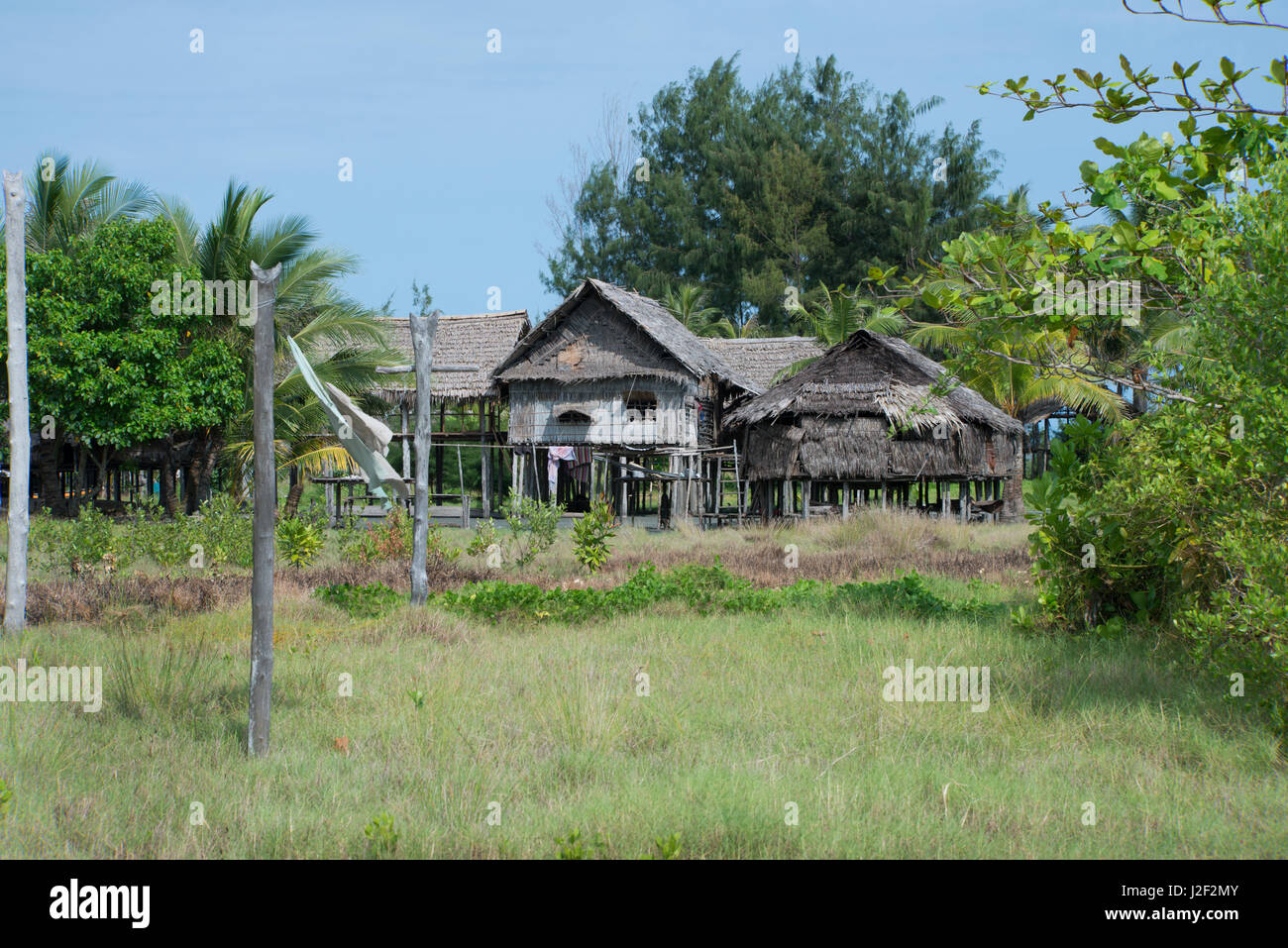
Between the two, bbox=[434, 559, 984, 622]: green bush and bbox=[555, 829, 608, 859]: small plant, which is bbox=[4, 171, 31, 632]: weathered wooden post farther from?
bbox=[555, 829, 608, 859]: small plant

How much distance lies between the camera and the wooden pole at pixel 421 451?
34.0 ft

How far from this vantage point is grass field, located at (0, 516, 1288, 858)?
14.0ft

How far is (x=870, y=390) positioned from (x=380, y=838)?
69.3 ft

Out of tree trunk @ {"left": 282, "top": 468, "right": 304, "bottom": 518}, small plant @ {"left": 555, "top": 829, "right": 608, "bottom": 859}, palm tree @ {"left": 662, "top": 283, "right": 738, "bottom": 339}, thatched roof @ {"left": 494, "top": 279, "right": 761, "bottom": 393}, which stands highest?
palm tree @ {"left": 662, "top": 283, "right": 738, "bottom": 339}

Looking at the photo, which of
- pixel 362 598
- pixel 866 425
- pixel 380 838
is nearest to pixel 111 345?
pixel 362 598

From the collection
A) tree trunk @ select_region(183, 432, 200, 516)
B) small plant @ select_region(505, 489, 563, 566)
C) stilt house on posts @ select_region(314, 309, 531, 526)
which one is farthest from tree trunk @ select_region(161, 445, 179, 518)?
small plant @ select_region(505, 489, 563, 566)

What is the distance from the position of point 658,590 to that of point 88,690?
5685 millimetres

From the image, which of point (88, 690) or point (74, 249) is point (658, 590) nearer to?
point (88, 690)

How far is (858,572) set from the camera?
45.4 feet

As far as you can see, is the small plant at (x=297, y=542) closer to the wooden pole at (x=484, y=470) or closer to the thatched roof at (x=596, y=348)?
the thatched roof at (x=596, y=348)

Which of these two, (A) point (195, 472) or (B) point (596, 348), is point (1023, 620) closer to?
(B) point (596, 348)

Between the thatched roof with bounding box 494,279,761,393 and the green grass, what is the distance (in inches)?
710

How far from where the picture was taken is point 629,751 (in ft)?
18.2
